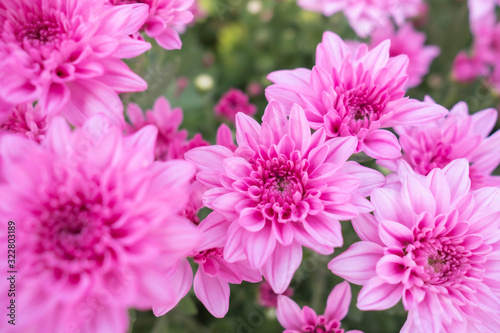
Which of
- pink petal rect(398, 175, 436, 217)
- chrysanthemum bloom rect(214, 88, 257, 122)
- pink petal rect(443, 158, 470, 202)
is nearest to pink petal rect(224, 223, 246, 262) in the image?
pink petal rect(398, 175, 436, 217)

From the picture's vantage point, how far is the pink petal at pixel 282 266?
0.97 meters

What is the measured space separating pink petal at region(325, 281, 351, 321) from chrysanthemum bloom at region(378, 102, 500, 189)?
422 mm

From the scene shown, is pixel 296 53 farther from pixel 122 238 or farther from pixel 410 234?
pixel 122 238

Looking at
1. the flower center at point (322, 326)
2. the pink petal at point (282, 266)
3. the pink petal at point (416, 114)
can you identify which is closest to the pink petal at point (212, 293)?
the pink petal at point (282, 266)

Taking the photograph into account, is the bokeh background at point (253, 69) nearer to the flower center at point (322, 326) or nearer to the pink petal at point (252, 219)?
the flower center at point (322, 326)

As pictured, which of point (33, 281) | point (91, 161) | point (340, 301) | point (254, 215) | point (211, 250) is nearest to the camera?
point (33, 281)

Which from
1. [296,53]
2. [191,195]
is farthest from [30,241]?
[296,53]

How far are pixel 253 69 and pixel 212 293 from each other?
75.3 inches

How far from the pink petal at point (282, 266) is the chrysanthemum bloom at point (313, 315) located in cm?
26

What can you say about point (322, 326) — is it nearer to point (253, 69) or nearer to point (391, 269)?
point (391, 269)

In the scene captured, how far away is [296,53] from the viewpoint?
2.61 meters

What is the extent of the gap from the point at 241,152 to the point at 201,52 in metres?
1.63

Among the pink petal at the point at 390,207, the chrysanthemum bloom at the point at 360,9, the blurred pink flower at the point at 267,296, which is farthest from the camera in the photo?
the chrysanthemum bloom at the point at 360,9

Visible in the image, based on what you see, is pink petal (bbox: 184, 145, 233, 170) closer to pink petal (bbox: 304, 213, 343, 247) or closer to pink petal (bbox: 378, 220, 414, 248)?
pink petal (bbox: 304, 213, 343, 247)
